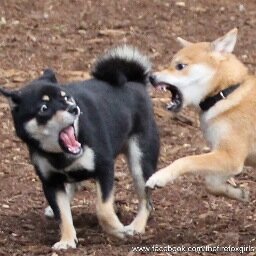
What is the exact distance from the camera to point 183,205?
7.80 meters

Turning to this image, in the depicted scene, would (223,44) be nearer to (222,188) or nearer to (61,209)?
(222,188)

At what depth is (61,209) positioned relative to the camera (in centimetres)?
683

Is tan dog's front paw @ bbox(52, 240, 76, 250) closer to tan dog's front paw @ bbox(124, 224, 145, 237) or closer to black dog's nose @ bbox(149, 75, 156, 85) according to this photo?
tan dog's front paw @ bbox(124, 224, 145, 237)

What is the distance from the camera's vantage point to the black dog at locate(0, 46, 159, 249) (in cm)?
648

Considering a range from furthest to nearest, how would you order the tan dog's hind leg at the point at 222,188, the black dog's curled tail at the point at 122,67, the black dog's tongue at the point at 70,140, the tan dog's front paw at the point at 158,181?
1. the black dog's curled tail at the point at 122,67
2. the tan dog's hind leg at the point at 222,188
3. the tan dog's front paw at the point at 158,181
4. the black dog's tongue at the point at 70,140

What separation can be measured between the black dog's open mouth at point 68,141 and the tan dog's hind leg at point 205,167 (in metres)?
0.51

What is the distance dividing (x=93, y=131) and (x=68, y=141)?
0.27 meters

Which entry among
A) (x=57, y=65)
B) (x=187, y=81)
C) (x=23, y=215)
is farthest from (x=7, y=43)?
(x=187, y=81)

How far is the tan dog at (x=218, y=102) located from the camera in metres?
6.73

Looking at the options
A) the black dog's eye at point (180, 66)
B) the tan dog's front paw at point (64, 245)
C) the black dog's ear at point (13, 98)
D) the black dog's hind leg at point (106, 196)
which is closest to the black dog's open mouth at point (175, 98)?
the black dog's eye at point (180, 66)

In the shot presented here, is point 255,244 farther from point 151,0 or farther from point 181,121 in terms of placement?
point 151,0

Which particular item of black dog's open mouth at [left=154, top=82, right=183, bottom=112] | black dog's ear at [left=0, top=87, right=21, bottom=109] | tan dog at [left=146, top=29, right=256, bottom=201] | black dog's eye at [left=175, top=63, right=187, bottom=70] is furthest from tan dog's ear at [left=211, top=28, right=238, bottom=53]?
black dog's ear at [left=0, top=87, right=21, bottom=109]

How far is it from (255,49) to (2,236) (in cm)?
532

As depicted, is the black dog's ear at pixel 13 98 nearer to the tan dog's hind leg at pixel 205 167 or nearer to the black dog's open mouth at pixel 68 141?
the black dog's open mouth at pixel 68 141
